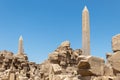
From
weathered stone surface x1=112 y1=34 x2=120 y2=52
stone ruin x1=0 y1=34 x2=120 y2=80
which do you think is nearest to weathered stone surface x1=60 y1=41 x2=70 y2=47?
stone ruin x1=0 y1=34 x2=120 y2=80

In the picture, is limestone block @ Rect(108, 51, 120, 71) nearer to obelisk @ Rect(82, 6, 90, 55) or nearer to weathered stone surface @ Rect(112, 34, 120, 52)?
weathered stone surface @ Rect(112, 34, 120, 52)

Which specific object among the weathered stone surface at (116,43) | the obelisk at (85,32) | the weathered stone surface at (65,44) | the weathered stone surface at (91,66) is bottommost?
the weathered stone surface at (91,66)

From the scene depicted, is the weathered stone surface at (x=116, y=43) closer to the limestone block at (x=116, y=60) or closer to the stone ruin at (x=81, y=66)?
the stone ruin at (x=81, y=66)

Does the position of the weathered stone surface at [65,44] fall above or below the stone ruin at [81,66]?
above

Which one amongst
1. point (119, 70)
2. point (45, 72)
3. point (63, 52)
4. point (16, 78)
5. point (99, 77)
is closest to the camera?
point (119, 70)

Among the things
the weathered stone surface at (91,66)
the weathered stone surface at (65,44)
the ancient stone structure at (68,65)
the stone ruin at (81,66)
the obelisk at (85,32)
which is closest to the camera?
the stone ruin at (81,66)

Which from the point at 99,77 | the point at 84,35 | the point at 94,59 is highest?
the point at 84,35

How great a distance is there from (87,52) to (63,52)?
3.34m

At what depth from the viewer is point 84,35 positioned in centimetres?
2509

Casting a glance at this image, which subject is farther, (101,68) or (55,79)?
(55,79)

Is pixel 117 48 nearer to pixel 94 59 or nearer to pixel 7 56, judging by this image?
pixel 94 59

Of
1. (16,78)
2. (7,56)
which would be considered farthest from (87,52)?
(7,56)

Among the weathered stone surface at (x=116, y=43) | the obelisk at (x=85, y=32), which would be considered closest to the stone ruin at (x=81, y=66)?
the weathered stone surface at (x=116, y=43)

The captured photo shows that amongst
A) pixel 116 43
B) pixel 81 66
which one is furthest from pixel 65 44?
pixel 116 43
